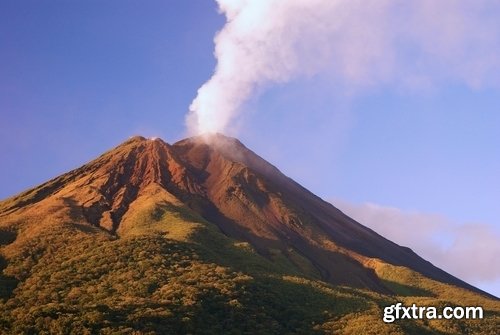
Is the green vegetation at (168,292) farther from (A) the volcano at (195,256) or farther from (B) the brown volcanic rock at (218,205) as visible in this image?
(B) the brown volcanic rock at (218,205)

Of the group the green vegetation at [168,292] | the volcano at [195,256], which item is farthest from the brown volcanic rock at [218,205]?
the green vegetation at [168,292]

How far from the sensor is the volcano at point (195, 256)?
184 feet

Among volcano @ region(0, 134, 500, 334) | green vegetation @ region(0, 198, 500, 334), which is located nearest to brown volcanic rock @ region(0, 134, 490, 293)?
volcano @ region(0, 134, 500, 334)

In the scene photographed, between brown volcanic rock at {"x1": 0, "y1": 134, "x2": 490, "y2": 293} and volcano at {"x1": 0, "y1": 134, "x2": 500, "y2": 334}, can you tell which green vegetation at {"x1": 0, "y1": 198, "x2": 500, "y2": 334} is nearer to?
volcano at {"x1": 0, "y1": 134, "x2": 500, "y2": 334}

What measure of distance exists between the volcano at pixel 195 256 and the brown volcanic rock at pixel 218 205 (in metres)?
0.32

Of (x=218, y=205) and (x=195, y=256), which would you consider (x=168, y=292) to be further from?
(x=218, y=205)

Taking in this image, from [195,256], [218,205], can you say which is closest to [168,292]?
[195,256]

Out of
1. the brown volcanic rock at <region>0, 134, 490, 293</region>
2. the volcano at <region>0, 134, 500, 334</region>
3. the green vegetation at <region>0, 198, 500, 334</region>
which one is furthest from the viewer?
the brown volcanic rock at <region>0, 134, 490, 293</region>

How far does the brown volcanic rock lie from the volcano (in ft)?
1.05

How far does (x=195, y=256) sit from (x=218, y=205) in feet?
113

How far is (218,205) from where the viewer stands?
10575cm

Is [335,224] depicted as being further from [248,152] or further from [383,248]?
[248,152]

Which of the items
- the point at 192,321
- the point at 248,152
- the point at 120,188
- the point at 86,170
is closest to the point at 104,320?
the point at 192,321

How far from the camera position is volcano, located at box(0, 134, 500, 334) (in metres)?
56.1
